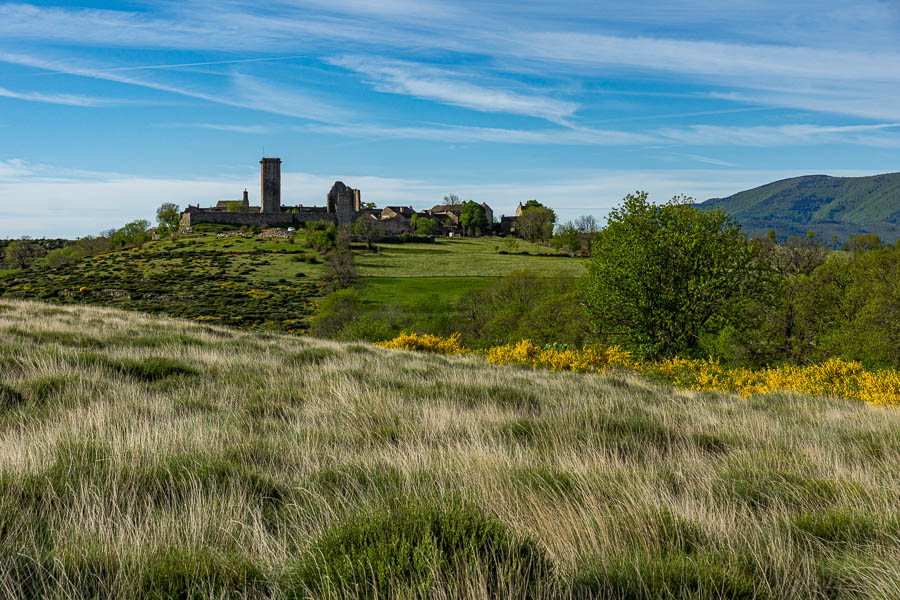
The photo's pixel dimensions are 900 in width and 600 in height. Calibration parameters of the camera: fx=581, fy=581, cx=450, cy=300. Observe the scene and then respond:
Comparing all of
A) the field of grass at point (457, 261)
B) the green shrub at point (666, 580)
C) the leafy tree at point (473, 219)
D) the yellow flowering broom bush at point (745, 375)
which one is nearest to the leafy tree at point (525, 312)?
the yellow flowering broom bush at point (745, 375)

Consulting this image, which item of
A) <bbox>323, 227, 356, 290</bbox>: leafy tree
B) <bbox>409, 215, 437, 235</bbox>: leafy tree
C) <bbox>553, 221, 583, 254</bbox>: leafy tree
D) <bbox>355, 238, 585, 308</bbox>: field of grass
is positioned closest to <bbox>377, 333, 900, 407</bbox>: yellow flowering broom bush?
<bbox>355, 238, 585, 308</bbox>: field of grass

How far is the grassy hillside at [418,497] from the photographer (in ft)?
9.11

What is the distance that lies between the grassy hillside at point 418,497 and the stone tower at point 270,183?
159334mm

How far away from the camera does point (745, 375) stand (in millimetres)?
17578

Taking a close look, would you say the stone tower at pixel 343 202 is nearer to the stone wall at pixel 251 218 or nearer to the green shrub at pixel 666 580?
the stone wall at pixel 251 218

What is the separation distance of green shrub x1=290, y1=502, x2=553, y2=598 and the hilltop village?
138 m

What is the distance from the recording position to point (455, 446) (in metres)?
5.44

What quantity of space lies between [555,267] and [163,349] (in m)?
94.5

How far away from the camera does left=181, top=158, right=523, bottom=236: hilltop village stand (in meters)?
147

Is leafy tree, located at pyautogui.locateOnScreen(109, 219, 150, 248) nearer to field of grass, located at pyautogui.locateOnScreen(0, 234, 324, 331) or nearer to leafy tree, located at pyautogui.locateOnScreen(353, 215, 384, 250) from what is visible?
field of grass, located at pyautogui.locateOnScreen(0, 234, 324, 331)

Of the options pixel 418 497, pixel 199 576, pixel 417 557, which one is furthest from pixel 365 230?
pixel 417 557

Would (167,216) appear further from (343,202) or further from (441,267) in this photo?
(441,267)

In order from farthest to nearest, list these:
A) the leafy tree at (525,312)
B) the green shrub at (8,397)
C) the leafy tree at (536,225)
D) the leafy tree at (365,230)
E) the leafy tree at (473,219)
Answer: the leafy tree at (473,219) → the leafy tree at (536,225) → the leafy tree at (365,230) → the leafy tree at (525,312) → the green shrub at (8,397)

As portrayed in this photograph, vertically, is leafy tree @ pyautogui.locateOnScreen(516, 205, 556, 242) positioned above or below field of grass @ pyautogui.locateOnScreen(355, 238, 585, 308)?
above
